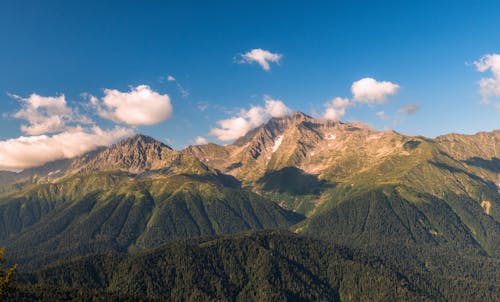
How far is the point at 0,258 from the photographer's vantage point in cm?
5144

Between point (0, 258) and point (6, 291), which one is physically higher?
point (0, 258)

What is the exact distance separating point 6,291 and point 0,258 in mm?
6257

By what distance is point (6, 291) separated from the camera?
5428cm
